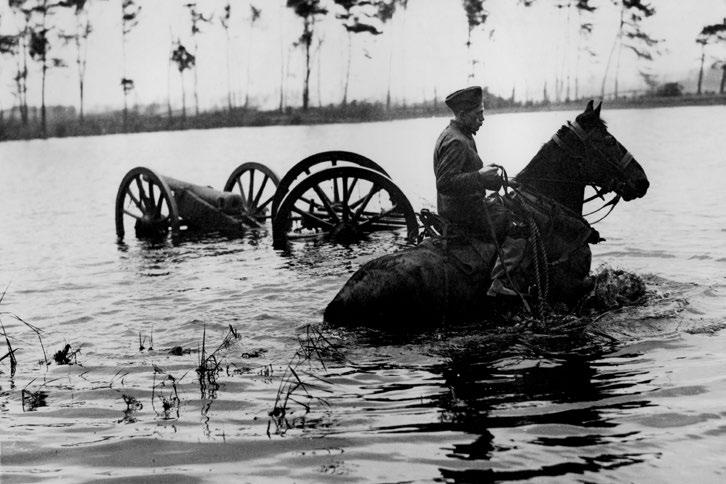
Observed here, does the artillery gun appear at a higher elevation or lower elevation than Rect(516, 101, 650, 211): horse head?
lower

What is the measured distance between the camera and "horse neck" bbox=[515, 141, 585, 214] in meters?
7.15

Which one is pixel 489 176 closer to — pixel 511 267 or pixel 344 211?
pixel 511 267

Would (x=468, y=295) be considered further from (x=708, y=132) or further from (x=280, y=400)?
(x=708, y=132)

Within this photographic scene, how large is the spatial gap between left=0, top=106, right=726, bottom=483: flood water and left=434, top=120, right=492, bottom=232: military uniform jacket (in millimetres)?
1107

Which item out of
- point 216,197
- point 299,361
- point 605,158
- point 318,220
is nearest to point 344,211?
point 318,220

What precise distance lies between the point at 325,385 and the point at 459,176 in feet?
7.40

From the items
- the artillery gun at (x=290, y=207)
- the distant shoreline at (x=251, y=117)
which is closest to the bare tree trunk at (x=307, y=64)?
the distant shoreline at (x=251, y=117)

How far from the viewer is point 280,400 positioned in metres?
5.53

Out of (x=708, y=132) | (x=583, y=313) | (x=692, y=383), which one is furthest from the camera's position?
(x=708, y=132)

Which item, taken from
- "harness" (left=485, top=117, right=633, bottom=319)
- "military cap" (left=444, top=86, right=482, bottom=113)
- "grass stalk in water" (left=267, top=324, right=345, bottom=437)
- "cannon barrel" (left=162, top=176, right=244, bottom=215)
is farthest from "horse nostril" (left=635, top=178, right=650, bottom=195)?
"cannon barrel" (left=162, top=176, right=244, bottom=215)

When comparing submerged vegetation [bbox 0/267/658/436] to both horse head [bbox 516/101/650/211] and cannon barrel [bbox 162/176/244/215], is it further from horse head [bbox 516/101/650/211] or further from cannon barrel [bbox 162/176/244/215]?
cannon barrel [bbox 162/176/244/215]

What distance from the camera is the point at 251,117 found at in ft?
201

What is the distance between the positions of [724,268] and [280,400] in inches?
286

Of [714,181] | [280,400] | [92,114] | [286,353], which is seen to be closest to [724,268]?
[286,353]
